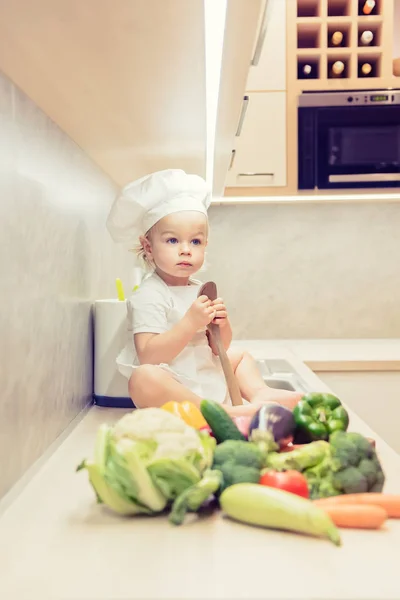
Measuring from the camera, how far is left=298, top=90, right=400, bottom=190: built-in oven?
78.8 inches

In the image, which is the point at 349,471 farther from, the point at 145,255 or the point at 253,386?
the point at 145,255

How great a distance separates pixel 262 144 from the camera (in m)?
2.10

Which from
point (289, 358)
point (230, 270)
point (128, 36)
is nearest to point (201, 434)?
point (128, 36)

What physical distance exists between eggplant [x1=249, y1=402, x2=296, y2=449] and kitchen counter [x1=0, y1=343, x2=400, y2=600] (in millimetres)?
100

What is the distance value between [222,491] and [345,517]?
113mm

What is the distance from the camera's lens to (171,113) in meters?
0.99

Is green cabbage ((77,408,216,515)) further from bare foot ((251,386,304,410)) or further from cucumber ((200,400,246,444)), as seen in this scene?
bare foot ((251,386,304,410))

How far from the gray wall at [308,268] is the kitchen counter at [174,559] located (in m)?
1.90

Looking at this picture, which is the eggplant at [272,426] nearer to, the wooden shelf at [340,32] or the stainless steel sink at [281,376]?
the stainless steel sink at [281,376]

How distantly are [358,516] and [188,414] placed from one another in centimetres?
26

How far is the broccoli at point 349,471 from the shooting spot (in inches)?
23.0

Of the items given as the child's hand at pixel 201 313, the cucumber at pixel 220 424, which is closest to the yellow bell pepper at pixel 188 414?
the cucumber at pixel 220 424

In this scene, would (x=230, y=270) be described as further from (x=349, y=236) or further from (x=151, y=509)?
(x=151, y=509)

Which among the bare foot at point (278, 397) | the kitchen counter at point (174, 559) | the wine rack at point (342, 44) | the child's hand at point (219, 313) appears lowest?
the kitchen counter at point (174, 559)
